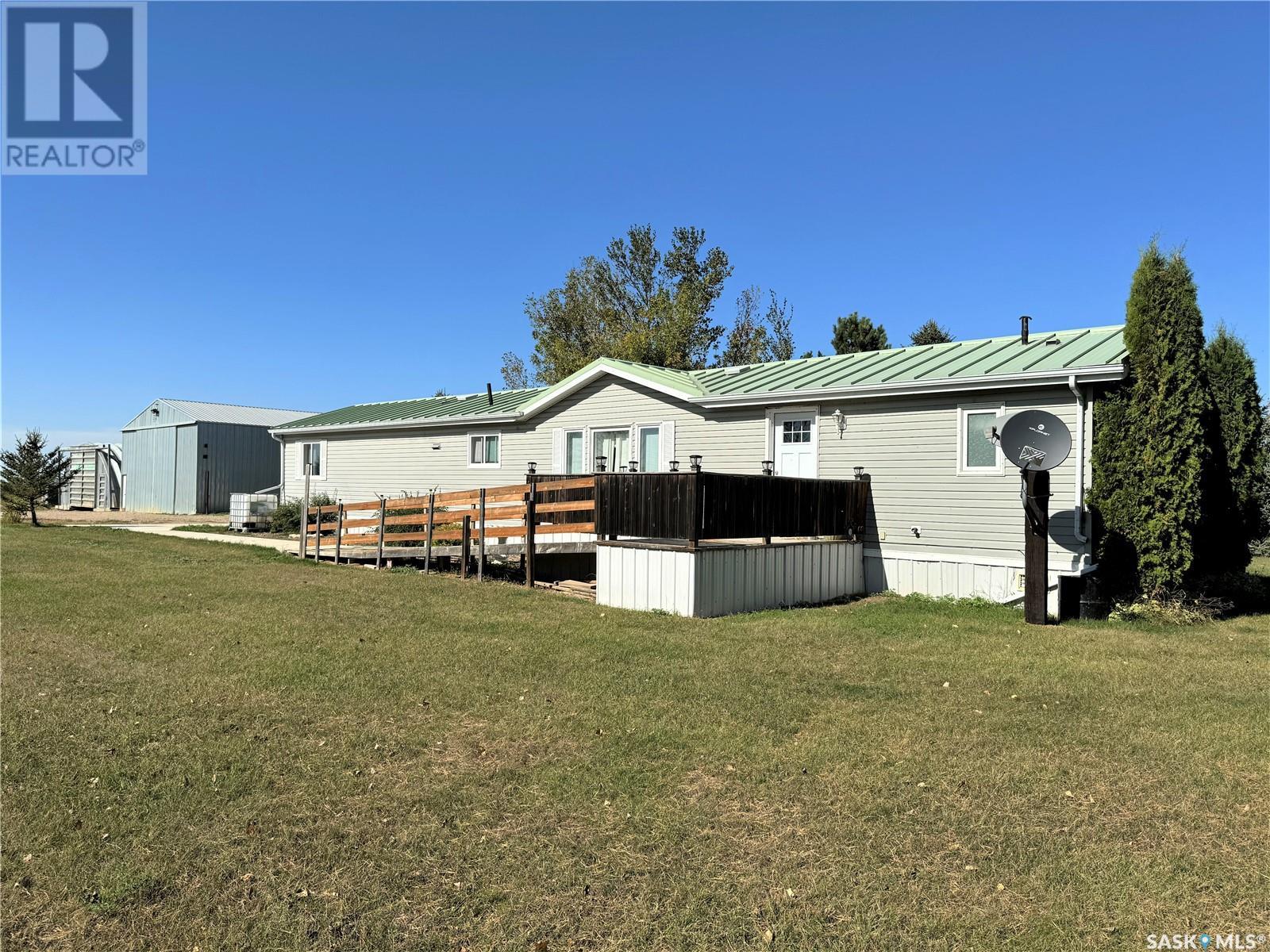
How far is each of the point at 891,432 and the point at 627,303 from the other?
2768 centimetres

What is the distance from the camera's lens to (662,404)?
15984 mm

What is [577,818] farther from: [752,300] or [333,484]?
[752,300]

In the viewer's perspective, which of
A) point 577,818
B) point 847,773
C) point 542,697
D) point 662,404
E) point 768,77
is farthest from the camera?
point 662,404

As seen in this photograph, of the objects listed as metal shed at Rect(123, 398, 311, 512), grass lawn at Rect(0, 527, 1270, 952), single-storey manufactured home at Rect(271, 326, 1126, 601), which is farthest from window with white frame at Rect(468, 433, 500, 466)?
metal shed at Rect(123, 398, 311, 512)

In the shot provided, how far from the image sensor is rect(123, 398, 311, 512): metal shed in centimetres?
3316

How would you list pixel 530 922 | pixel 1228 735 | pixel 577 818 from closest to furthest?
pixel 530 922 → pixel 577 818 → pixel 1228 735

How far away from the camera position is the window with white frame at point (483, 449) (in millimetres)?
19516

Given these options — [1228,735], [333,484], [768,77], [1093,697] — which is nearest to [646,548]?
[1093,697]

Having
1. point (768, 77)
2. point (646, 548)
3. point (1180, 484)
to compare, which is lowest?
point (646, 548)

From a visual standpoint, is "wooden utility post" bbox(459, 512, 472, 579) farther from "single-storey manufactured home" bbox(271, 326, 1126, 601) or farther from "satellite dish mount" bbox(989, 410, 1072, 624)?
"satellite dish mount" bbox(989, 410, 1072, 624)

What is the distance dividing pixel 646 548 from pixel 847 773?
6.24m

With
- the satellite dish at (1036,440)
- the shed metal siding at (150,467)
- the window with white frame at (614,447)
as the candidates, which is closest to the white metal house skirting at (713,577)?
the satellite dish at (1036,440)

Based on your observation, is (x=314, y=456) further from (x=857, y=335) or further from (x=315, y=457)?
(x=857, y=335)

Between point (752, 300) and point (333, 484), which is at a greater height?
point (752, 300)
